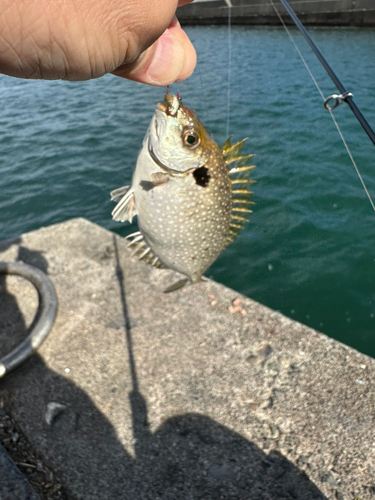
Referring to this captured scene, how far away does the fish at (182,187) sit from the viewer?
2.24m

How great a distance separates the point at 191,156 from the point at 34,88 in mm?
16917

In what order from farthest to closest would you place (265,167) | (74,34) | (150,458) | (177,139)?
(265,167)
(150,458)
(177,139)
(74,34)

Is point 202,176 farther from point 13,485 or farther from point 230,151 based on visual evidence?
point 13,485

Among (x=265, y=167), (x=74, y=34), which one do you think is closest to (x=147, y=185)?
(x=74, y=34)

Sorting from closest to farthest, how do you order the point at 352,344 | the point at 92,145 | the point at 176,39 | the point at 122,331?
1. the point at 176,39
2. the point at 122,331
3. the point at 352,344
4. the point at 92,145

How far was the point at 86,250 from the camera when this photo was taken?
5594 mm

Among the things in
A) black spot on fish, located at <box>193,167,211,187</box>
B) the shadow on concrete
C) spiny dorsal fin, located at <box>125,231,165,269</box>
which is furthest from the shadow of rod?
black spot on fish, located at <box>193,167,211,187</box>

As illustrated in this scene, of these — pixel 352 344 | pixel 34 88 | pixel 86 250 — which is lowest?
pixel 352 344

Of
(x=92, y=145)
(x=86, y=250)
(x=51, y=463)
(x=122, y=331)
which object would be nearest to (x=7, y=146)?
(x=92, y=145)

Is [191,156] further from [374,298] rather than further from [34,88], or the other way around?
[34,88]

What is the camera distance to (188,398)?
11.9 ft

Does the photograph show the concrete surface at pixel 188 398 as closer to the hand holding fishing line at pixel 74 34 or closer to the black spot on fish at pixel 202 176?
the black spot on fish at pixel 202 176

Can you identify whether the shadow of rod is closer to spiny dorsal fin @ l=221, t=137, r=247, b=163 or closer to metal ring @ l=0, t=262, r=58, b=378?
metal ring @ l=0, t=262, r=58, b=378

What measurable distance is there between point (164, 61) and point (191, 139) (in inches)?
23.5
